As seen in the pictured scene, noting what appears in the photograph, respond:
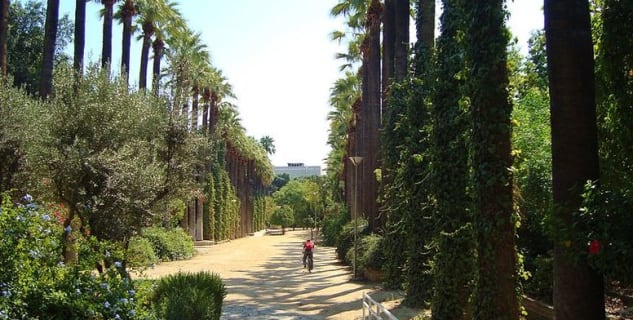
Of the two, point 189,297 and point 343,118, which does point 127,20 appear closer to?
point 189,297

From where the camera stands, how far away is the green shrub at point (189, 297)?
949 cm

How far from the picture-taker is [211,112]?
52469 millimetres

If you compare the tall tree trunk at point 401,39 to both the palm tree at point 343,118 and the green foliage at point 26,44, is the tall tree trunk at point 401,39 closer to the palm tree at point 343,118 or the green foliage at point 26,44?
the palm tree at point 343,118

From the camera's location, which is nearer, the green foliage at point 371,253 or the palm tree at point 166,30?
the green foliage at point 371,253

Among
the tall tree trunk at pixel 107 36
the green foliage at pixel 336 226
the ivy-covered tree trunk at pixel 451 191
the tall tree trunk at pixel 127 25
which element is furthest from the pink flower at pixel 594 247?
the green foliage at pixel 336 226

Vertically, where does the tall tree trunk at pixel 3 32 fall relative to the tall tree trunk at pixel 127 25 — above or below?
below

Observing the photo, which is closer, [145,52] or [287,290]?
[287,290]

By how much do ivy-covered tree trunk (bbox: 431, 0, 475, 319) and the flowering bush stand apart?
5.77m

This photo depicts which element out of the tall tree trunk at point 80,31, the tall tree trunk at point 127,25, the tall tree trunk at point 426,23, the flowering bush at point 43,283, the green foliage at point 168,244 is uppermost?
the tall tree trunk at point 127,25

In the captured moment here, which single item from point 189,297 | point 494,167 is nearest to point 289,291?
point 189,297

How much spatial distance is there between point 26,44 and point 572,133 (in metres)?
37.4

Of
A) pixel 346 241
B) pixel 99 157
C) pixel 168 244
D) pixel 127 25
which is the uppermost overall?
pixel 127 25

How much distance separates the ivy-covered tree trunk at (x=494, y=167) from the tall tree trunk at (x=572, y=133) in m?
1.66

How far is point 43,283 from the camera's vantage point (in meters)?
6.98
